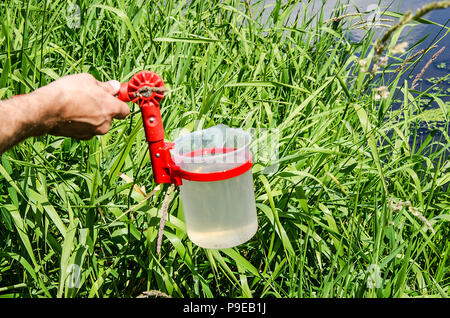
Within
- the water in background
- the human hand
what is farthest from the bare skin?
the water in background

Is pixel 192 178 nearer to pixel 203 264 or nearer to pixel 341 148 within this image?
pixel 203 264

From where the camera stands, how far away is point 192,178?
1252 millimetres

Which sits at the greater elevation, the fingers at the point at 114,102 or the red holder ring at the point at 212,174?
the fingers at the point at 114,102

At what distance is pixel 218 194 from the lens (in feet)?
4.21

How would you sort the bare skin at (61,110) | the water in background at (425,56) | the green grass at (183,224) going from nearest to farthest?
the bare skin at (61,110) → the green grass at (183,224) → the water in background at (425,56)

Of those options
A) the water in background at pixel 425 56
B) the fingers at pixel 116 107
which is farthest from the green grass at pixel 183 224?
the water in background at pixel 425 56

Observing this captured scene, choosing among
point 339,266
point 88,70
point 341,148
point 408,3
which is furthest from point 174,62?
point 408,3

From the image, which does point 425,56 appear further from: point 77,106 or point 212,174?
point 77,106

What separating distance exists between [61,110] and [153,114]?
0.20 meters

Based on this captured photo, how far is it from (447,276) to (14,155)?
1.35 metres

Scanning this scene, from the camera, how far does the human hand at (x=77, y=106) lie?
122 cm

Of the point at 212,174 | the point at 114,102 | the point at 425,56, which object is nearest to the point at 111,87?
the point at 114,102

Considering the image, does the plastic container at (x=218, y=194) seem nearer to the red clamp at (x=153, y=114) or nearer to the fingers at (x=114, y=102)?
the red clamp at (x=153, y=114)

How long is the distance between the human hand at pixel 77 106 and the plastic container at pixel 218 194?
18 centimetres
